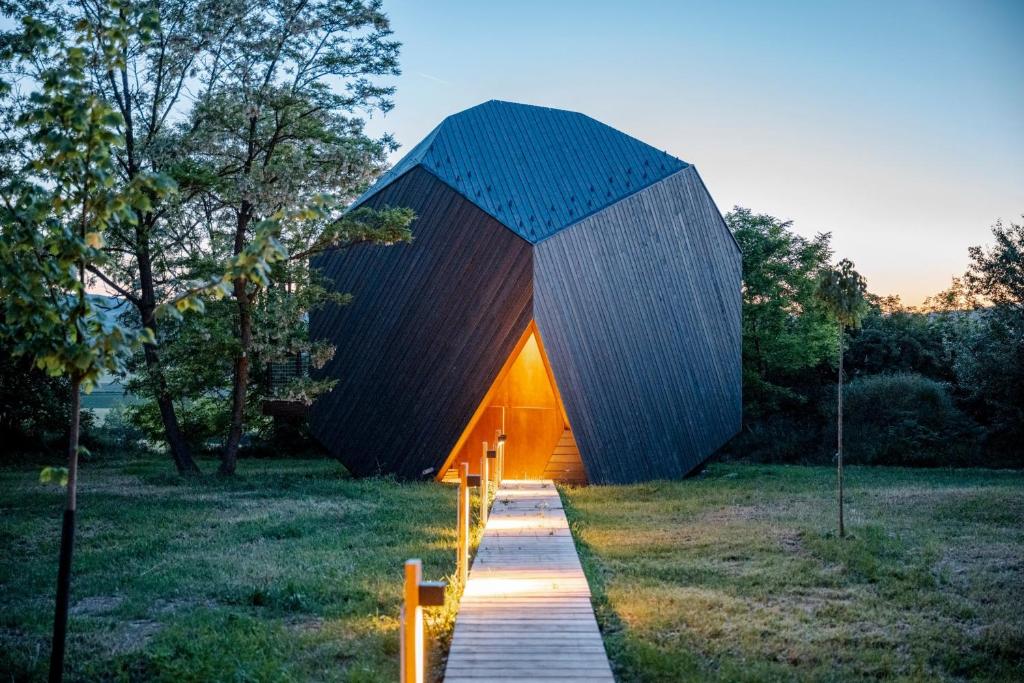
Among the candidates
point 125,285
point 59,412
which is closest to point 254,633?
point 125,285

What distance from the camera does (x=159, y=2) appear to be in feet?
41.2

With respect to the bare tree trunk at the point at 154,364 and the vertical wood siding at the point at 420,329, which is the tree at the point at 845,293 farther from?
the bare tree trunk at the point at 154,364

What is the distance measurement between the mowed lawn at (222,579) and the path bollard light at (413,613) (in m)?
1.38

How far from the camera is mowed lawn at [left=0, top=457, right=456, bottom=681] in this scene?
15.9 feet

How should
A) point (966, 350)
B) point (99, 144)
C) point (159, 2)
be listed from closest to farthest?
point (99, 144) < point (159, 2) < point (966, 350)

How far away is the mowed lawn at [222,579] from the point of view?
4848mm

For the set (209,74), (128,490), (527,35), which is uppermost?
(527,35)

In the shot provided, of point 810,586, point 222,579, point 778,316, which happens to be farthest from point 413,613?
point 778,316

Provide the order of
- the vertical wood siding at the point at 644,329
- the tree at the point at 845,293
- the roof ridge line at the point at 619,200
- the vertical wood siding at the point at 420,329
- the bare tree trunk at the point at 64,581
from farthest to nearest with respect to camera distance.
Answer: the vertical wood siding at the point at 644,329 → the vertical wood siding at the point at 420,329 → the roof ridge line at the point at 619,200 → the tree at the point at 845,293 → the bare tree trunk at the point at 64,581

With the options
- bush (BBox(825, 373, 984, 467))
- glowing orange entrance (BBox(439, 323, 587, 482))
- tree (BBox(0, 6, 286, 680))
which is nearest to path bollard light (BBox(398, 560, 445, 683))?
tree (BBox(0, 6, 286, 680))

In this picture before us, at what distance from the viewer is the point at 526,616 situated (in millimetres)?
5336

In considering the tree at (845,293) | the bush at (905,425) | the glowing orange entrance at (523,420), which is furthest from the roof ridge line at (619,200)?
the bush at (905,425)

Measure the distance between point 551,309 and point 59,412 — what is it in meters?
13.1

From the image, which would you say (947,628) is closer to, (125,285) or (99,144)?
(99,144)
